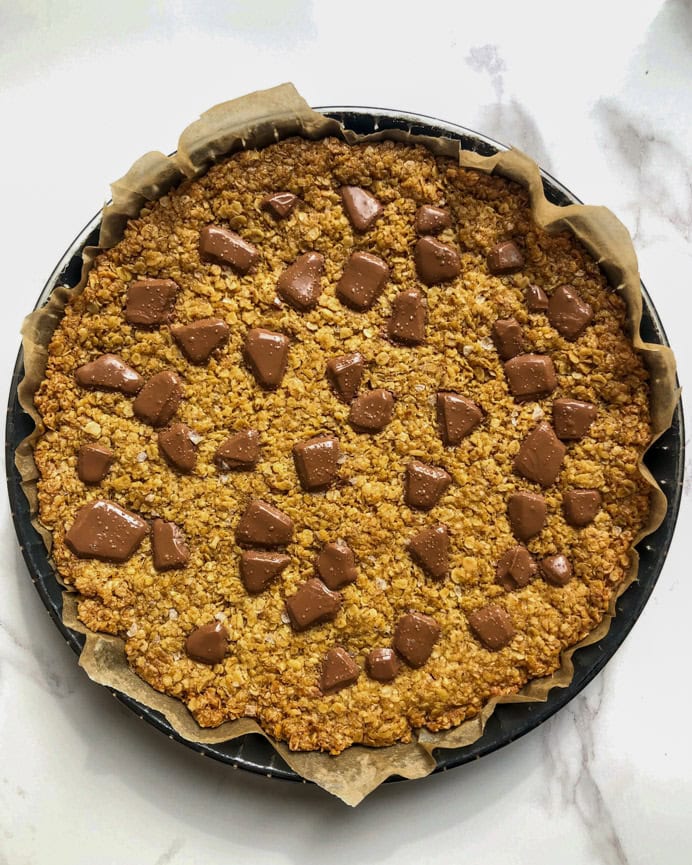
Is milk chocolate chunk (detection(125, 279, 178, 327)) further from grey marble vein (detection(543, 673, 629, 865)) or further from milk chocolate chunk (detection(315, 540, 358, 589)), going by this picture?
grey marble vein (detection(543, 673, 629, 865))

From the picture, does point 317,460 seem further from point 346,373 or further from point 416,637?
point 416,637

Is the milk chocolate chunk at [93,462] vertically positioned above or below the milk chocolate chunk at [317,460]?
below

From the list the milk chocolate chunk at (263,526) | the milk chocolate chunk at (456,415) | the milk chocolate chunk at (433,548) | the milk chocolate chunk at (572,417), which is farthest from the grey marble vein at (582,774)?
the milk chocolate chunk at (263,526)

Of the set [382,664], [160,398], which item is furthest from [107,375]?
[382,664]

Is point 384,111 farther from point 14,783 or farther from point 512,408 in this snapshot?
point 14,783

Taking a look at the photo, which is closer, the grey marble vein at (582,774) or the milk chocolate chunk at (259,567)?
the milk chocolate chunk at (259,567)

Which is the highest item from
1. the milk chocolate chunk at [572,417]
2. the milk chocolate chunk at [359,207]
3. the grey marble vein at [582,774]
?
the milk chocolate chunk at [359,207]

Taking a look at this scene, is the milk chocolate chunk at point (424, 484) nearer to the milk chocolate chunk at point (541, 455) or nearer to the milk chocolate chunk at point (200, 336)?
the milk chocolate chunk at point (541, 455)
